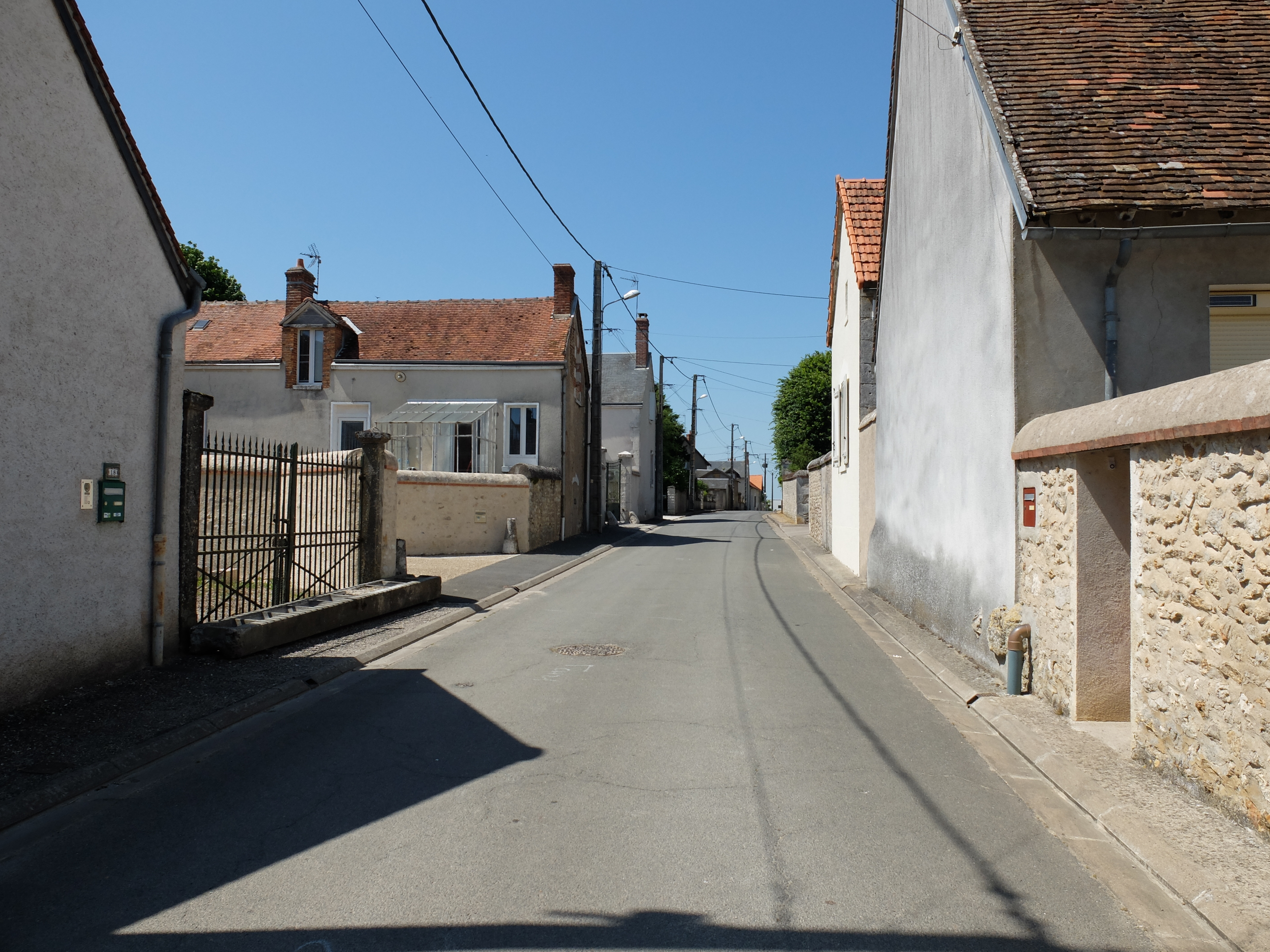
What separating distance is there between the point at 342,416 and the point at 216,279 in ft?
62.2

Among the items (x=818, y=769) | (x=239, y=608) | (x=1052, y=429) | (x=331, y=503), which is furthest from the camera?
(x=331, y=503)

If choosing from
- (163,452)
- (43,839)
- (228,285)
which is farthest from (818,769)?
(228,285)

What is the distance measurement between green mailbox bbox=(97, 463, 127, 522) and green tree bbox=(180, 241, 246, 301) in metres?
36.4

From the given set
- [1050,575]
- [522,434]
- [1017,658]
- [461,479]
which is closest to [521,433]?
[522,434]

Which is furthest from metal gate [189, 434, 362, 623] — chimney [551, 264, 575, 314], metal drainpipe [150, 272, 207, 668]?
chimney [551, 264, 575, 314]

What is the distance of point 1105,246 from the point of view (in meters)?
7.86

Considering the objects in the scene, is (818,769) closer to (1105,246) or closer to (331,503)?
(1105,246)

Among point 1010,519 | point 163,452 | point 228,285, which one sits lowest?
point 1010,519

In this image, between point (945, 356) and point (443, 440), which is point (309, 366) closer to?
point (443, 440)

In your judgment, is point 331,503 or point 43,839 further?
point 331,503

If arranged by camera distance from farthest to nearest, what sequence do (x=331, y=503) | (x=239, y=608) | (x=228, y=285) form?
(x=228, y=285) → (x=331, y=503) → (x=239, y=608)

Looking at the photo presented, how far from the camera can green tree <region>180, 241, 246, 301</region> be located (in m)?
41.3

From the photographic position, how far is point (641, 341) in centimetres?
5150

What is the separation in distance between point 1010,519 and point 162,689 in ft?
23.2
